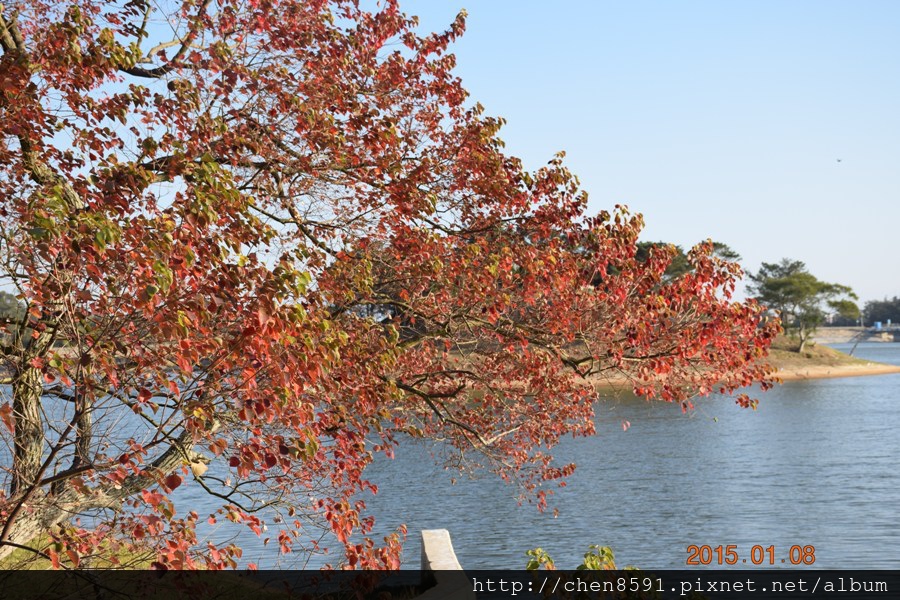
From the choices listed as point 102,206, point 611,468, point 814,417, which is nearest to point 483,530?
point 611,468

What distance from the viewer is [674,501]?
90.8ft

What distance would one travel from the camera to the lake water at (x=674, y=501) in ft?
70.3

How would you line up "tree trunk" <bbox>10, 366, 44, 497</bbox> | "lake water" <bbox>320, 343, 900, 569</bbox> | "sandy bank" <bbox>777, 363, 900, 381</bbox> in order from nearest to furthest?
"tree trunk" <bbox>10, 366, 44, 497</bbox>, "lake water" <bbox>320, 343, 900, 569</bbox>, "sandy bank" <bbox>777, 363, 900, 381</bbox>

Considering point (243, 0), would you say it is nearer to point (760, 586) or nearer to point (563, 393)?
point (563, 393)

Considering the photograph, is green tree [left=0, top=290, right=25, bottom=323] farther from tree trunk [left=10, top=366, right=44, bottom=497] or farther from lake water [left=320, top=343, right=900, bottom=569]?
lake water [left=320, top=343, right=900, bottom=569]

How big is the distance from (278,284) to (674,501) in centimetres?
2457

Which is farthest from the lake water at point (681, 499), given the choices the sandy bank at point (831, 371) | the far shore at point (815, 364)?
the far shore at point (815, 364)

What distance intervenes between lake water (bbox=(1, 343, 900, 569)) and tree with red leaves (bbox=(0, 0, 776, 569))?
90.4 inches

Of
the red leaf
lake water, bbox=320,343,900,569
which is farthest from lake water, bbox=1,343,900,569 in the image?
the red leaf

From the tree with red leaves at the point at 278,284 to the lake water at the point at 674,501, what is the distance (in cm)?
230

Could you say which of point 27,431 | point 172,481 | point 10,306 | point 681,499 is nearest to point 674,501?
point 681,499

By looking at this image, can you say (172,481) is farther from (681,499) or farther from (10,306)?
(681,499)

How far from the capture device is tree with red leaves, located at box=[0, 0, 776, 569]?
609 centimetres

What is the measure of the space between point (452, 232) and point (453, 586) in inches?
164
